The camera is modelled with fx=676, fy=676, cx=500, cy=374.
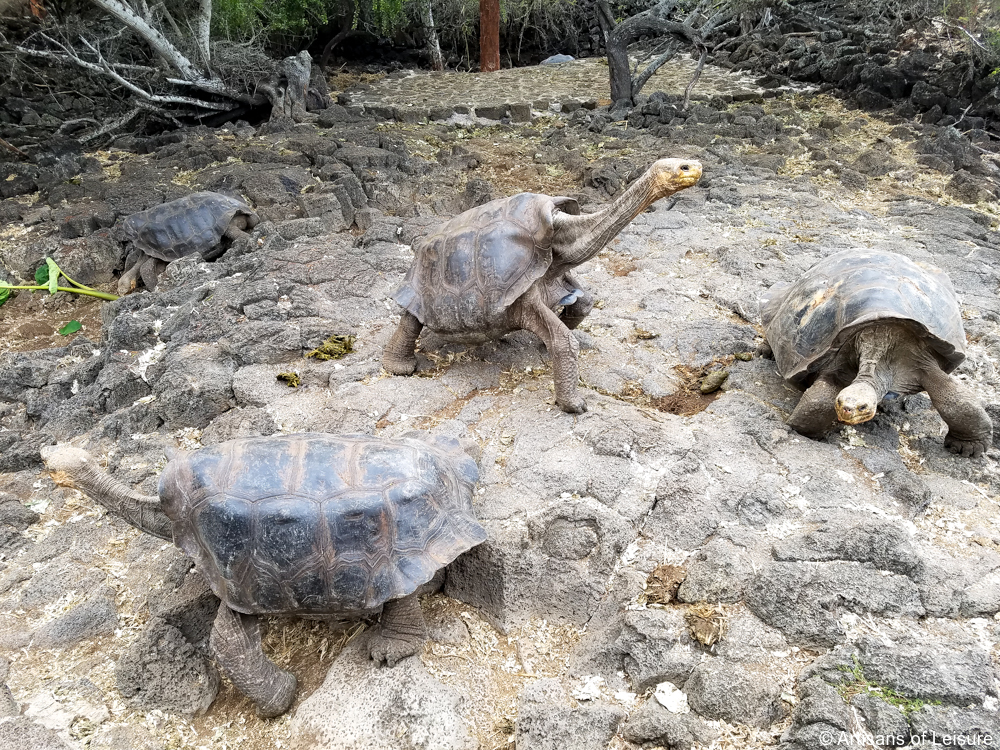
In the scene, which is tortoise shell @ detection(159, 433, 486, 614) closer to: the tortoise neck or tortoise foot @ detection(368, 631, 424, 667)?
tortoise foot @ detection(368, 631, 424, 667)

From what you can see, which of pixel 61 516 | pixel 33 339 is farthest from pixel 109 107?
pixel 61 516

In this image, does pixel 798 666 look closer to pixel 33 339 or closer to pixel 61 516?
pixel 61 516

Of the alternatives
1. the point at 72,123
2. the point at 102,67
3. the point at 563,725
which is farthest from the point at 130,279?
the point at 563,725

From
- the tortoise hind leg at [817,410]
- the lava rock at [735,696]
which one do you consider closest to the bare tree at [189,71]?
the tortoise hind leg at [817,410]

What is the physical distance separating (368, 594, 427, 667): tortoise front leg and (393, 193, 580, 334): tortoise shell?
1556 mm

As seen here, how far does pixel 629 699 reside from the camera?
2215 millimetres

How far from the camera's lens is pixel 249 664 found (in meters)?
2.24

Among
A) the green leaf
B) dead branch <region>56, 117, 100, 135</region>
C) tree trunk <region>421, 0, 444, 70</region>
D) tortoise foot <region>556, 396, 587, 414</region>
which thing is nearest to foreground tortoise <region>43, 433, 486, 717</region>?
tortoise foot <region>556, 396, 587, 414</region>

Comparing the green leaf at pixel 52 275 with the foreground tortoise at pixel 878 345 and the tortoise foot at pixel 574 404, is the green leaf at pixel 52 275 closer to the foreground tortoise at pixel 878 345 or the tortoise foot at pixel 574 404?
the tortoise foot at pixel 574 404

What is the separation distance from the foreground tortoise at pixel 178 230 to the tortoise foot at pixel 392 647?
4461 mm

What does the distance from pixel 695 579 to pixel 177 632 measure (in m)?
1.90

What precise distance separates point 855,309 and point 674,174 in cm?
99

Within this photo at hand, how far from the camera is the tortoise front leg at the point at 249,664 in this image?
2.23 m

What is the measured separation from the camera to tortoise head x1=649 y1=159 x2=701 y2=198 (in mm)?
2824
